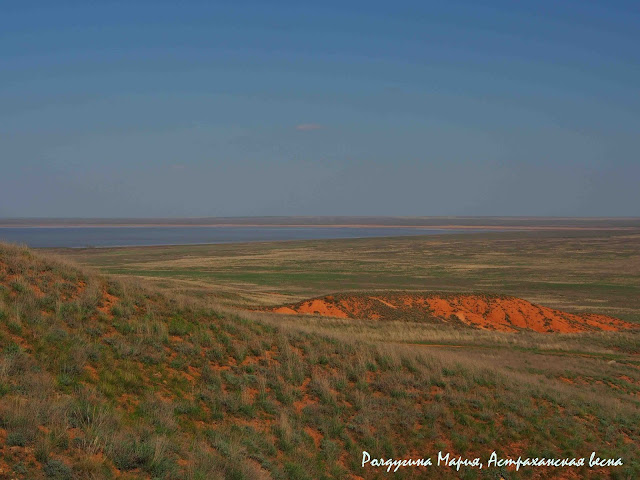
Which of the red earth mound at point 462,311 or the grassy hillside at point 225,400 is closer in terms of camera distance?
the grassy hillside at point 225,400

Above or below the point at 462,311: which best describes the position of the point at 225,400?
above

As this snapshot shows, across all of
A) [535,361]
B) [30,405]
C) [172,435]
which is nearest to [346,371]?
[172,435]

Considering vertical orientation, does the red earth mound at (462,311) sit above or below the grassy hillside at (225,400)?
below

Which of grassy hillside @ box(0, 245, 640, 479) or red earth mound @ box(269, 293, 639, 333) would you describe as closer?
grassy hillside @ box(0, 245, 640, 479)

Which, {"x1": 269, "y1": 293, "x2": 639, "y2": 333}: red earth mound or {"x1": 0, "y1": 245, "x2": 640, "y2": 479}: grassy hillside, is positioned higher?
{"x1": 0, "y1": 245, "x2": 640, "y2": 479}: grassy hillside

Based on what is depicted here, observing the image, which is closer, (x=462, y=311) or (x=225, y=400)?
(x=225, y=400)
